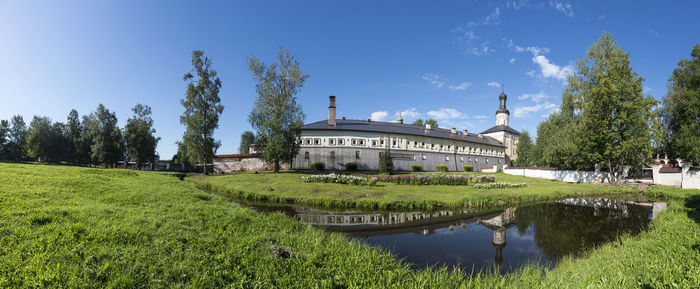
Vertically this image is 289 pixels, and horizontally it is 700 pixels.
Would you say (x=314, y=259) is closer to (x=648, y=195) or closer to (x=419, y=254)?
(x=419, y=254)

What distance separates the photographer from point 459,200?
13.3m

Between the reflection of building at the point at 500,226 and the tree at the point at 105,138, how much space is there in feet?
174

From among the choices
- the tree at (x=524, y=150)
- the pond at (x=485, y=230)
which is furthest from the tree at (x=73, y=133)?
the tree at (x=524, y=150)

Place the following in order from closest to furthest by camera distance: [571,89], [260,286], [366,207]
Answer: [260,286], [366,207], [571,89]

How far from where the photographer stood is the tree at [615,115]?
2239 cm

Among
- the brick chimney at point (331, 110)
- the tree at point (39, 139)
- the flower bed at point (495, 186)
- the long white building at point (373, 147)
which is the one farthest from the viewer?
the tree at point (39, 139)

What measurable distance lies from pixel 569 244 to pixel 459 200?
5690 millimetres

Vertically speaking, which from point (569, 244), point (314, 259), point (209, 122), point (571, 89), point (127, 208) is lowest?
point (569, 244)

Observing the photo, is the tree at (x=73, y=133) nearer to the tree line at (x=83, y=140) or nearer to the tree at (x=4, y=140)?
the tree line at (x=83, y=140)

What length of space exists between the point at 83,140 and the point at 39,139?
7900 mm

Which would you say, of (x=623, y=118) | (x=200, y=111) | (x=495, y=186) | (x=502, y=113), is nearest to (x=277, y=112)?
(x=200, y=111)

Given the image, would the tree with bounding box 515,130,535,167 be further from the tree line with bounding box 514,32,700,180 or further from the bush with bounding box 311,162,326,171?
the bush with bounding box 311,162,326,171

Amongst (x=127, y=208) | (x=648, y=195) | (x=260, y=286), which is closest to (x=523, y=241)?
(x=260, y=286)

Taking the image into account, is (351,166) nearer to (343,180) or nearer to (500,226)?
(343,180)
